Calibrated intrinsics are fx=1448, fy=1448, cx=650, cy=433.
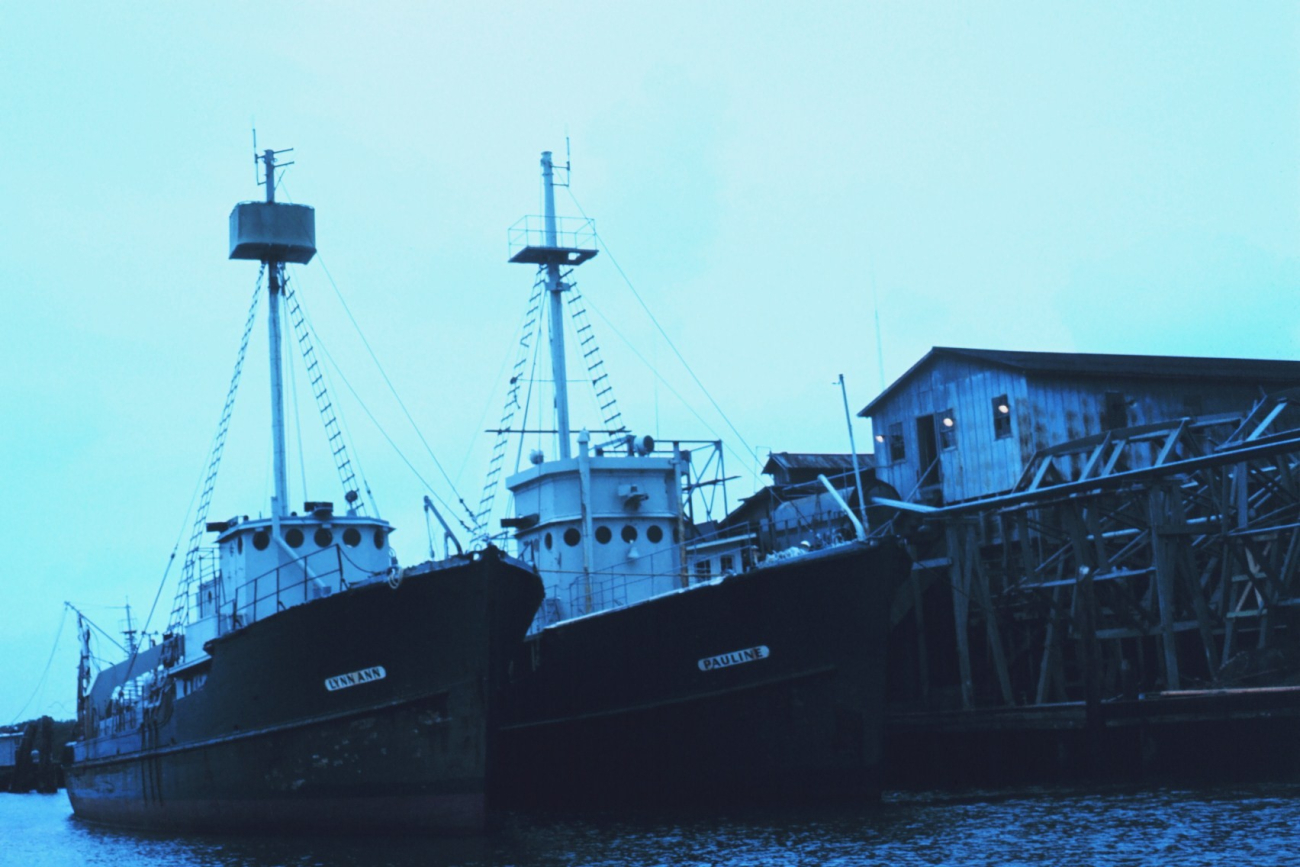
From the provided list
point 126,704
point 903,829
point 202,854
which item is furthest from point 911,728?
point 126,704

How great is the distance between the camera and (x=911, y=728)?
3008 centimetres

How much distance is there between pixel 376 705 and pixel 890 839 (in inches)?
312

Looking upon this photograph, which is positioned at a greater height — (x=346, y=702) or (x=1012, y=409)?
(x=1012, y=409)

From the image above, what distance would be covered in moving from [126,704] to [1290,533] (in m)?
25.7

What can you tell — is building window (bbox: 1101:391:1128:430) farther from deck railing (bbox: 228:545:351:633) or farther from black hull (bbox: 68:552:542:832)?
deck railing (bbox: 228:545:351:633)

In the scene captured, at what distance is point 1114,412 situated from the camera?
37.2 metres

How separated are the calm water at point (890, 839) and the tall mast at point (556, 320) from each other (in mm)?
8895

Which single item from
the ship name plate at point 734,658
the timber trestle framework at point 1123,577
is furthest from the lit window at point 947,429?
the ship name plate at point 734,658

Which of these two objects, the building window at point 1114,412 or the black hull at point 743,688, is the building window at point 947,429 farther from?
the black hull at point 743,688

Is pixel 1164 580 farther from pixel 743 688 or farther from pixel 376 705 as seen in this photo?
pixel 376 705

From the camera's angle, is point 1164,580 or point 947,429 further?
point 947,429

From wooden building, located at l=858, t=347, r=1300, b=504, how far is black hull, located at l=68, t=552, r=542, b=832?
17.6m

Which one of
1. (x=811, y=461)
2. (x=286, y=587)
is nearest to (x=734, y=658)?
(x=286, y=587)

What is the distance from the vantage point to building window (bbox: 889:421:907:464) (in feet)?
133
